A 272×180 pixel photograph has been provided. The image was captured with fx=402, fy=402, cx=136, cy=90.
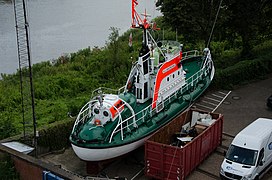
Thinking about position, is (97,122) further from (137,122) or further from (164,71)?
(164,71)

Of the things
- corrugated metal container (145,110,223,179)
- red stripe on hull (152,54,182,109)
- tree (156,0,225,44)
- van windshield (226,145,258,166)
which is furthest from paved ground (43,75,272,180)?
tree (156,0,225,44)

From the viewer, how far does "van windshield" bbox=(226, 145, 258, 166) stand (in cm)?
1420

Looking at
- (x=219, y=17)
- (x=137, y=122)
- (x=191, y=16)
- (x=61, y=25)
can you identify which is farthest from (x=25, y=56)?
(x=61, y=25)

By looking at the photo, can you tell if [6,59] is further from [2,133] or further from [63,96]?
[2,133]

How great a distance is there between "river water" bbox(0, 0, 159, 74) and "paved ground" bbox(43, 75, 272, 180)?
1523 cm

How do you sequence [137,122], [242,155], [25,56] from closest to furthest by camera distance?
[242,155] < [25,56] < [137,122]

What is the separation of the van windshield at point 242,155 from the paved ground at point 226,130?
125 cm

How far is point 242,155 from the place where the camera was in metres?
14.4

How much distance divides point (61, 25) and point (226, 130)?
29.0 metres

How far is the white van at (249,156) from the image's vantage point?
14.0m

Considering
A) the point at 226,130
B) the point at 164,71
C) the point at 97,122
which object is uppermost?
the point at 164,71

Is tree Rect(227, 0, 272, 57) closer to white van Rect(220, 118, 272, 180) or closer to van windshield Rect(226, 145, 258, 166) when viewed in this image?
white van Rect(220, 118, 272, 180)

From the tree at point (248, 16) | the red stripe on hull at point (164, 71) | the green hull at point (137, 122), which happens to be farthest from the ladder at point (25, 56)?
the tree at point (248, 16)

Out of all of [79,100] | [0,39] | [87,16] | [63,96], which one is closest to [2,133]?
[79,100]
